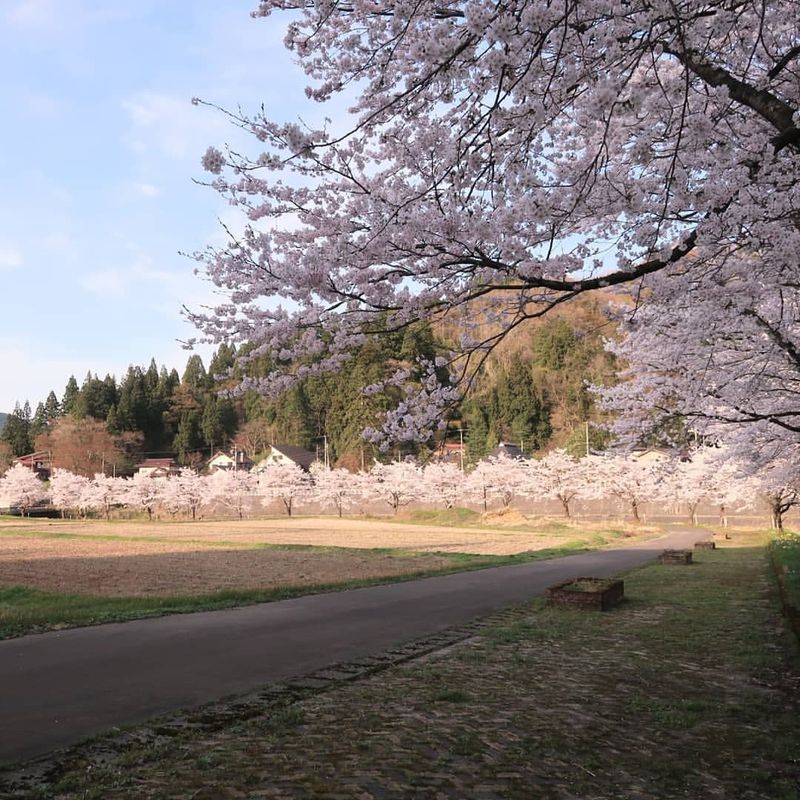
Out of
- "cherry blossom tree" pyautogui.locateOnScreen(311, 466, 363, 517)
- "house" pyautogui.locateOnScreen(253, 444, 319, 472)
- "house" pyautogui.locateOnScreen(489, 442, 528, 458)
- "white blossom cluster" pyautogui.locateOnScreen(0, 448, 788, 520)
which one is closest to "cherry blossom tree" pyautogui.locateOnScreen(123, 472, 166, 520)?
"white blossom cluster" pyautogui.locateOnScreen(0, 448, 788, 520)

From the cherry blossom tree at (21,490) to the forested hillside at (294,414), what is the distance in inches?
264

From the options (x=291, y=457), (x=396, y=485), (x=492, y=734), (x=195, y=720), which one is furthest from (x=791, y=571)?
(x=291, y=457)

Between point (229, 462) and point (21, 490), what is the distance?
22.9m

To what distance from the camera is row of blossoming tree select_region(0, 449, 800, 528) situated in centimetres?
4528

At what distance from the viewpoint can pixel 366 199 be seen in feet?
19.8

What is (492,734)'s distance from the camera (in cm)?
455

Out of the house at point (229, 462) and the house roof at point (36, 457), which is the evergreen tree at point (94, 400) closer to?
the house roof at point (36, 457)

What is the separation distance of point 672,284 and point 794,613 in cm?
529

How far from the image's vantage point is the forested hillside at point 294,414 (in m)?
62.3

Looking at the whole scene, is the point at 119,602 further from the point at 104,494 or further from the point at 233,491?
the point at 104,494

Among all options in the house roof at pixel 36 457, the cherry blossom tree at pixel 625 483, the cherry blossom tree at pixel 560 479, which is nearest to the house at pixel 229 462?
the house roof at pixel 36 457

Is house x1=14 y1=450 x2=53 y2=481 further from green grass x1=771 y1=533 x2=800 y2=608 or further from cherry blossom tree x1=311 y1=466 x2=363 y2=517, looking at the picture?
green grass x1=771 y1=533 x2=800 y2=608

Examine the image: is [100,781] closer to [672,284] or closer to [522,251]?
[522,251]

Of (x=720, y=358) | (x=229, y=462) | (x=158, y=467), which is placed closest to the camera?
(x=720, y=358)
